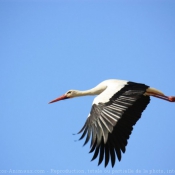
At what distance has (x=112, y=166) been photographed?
7.06 meters

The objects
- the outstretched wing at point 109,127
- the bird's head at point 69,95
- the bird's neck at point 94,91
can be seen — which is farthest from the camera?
the bird's head at point 69,95

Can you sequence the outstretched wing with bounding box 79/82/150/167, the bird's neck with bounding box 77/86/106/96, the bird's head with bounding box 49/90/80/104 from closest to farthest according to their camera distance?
the outstretched wing with bounding box 79/82/150/167
the bird's neck with bounding box 77/86/106/96
the bird's head with bounding box 49/90/80/104

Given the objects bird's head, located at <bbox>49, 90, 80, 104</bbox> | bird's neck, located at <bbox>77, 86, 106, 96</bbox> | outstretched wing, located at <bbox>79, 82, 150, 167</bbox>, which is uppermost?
bird's head, located at <bbox>49, 90, 80, 104</bbox>

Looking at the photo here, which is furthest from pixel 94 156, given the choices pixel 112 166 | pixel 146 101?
pixel 146 101

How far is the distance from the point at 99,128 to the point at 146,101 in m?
1.91

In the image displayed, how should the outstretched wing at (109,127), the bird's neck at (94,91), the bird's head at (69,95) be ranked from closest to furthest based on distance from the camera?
the outstretched wing at (109,127) < the bird's neck at (94,91) < the bird's head at (69,95)

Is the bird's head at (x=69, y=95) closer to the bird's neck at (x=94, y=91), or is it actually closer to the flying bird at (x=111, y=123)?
the bird's neck at (x=94, y=91)

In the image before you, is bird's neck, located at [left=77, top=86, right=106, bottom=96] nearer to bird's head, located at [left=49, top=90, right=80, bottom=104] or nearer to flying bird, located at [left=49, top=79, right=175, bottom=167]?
bird's head, located at [left=49, top=90, right=80, bottom=104]

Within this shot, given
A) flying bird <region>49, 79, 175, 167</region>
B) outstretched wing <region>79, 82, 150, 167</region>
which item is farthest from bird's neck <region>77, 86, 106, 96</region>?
outstretched wing <region>79, 82, 150, 167</region>

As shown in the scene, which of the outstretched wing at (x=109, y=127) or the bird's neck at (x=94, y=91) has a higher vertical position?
the bird's neck at (x=94, y=91)

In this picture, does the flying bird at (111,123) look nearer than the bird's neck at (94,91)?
Yes

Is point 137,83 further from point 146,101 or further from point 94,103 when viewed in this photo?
point 94,103

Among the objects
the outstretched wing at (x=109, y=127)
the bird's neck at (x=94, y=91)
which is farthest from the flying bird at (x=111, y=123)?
the bird's neck at (x=94, y=91)

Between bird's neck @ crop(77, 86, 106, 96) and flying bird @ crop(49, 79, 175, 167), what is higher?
bird's neck @ crop(77, 86, 106, 96)
